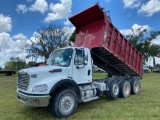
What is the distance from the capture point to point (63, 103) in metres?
6.33

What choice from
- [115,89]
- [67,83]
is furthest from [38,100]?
[115,89]

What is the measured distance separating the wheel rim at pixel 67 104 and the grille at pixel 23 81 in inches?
49.9

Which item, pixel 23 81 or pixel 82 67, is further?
pixel 82 67

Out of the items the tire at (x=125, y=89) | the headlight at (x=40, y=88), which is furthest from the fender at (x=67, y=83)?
the tire at (x=125, y=89)

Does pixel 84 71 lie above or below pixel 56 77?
above

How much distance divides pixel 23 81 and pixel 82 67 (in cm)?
221

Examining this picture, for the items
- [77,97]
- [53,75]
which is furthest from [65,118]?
[53,75]

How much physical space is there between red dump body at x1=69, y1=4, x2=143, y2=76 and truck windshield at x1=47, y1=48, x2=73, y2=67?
1.48 m

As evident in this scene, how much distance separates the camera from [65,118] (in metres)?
6.28

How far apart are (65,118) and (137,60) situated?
6.19m

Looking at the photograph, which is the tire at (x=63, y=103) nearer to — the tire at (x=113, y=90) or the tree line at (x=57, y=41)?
the tire at (x=113, y=90)

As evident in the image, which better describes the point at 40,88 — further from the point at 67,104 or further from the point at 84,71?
the point at 84,71

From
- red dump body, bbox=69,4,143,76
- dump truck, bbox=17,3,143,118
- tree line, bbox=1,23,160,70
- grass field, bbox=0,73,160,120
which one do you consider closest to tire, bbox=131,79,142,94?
dump truck, bbox=17,3,143,118

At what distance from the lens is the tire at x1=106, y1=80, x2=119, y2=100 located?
351 inches
